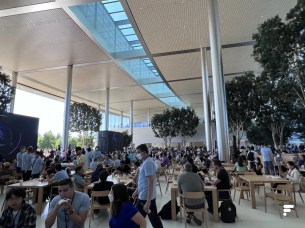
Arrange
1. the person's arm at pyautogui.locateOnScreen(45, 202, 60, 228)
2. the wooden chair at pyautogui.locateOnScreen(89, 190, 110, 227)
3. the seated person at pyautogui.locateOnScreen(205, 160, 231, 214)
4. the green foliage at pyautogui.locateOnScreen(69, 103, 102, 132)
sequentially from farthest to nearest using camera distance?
the green foliage at pyautogui.locateOnScreen(69, 103, 102, 132)
the seated person at pyautogui.locateOnScreen(205, 160, 231, 214)
the wooden chair at pyautogui.locateOnScreen(89, 190, 110, 227)
the person's arm at pyautogui.locateOnScreen(45, 202, 60, 228)

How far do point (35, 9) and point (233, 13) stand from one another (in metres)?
10.3

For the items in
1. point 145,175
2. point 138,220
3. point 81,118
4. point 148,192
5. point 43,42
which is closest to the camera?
point 138,220

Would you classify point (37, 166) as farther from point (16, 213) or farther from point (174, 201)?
point (16, 213)

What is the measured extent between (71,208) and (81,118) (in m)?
20.8

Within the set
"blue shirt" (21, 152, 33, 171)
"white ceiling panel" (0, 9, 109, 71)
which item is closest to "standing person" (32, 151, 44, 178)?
"blue shirt" (21, 152, 33, 171)

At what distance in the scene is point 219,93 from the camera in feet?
34.2

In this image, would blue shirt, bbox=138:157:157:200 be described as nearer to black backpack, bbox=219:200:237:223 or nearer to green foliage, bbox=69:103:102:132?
black backpack, bbox=219:200:237:223

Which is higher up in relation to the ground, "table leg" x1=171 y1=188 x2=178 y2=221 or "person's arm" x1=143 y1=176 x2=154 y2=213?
"person's arm" x1=143 y1=176 x2=154 y2=213

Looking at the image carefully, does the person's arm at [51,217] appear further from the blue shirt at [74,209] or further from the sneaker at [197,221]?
the sneaker at [197,221]

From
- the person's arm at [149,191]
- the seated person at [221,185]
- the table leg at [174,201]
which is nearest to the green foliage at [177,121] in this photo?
the seated person at [221,185]

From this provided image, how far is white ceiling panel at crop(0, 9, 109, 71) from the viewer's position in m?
11.9

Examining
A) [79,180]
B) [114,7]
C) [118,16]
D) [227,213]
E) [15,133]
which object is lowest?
[227,213]

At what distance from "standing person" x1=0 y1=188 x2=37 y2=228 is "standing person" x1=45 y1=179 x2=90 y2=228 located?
22 centimetres

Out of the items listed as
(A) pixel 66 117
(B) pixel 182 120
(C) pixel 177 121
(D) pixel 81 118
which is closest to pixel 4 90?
(A) pixel 66 117
